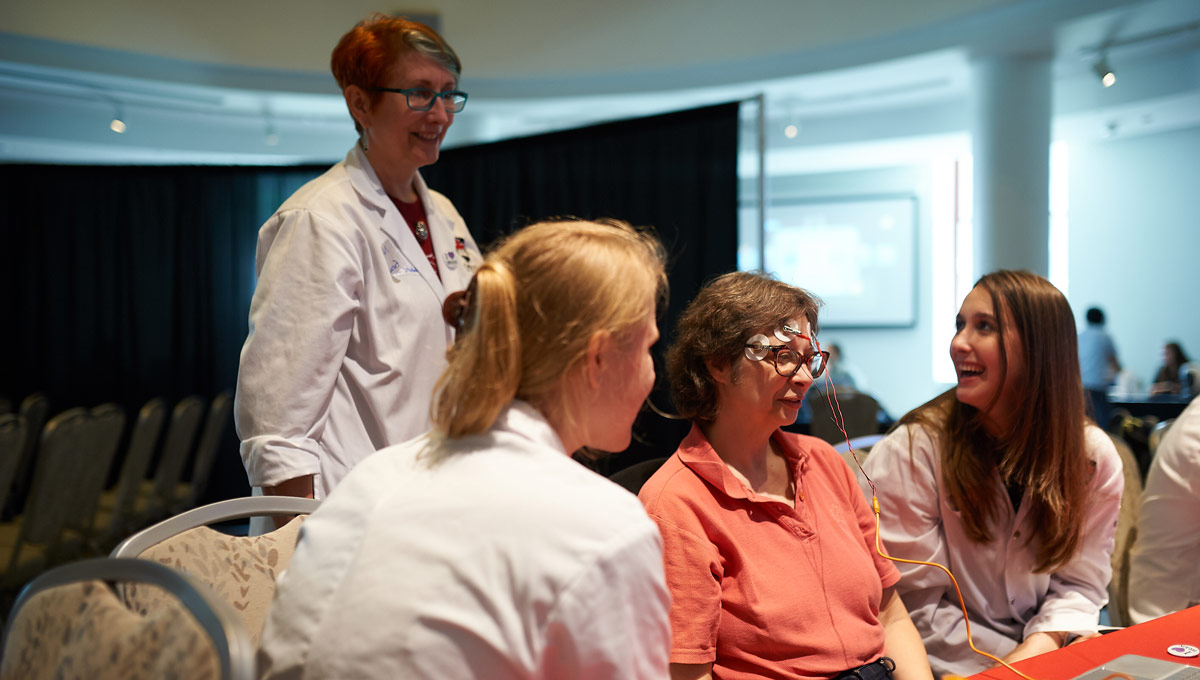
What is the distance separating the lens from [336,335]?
1.69 m

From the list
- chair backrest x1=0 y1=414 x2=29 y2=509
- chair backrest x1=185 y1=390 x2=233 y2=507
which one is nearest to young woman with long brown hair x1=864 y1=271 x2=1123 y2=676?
chair backrest x1=0 y1=414 x2=29 y2=509

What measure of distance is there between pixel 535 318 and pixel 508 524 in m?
0.23

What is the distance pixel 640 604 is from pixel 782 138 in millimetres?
8345

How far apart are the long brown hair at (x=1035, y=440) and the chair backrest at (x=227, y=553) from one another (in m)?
1.37

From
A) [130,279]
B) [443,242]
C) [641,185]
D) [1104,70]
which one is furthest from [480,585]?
[130,279]

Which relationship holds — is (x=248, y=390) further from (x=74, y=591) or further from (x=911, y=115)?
(x=911, y=115)

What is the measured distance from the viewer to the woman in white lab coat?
1.63m

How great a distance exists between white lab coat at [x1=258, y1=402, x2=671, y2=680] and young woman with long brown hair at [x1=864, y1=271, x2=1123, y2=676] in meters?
1.21

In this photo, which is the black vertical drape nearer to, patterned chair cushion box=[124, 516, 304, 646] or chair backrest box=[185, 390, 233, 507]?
chair backrest box=[185, 390, 233, 507]

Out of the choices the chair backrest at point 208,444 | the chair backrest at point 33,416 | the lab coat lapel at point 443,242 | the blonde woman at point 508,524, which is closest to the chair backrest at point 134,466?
the chair backrest at point 208,444

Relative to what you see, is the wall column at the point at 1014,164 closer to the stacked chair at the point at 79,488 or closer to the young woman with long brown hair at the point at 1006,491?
the young woman with long brown hair at the point at 1006,491

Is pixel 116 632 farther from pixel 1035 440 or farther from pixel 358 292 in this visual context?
pixel 1035 440

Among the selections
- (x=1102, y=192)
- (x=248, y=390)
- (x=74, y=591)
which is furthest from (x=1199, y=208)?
(x=74, y=591)

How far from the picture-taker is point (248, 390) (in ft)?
5.37
